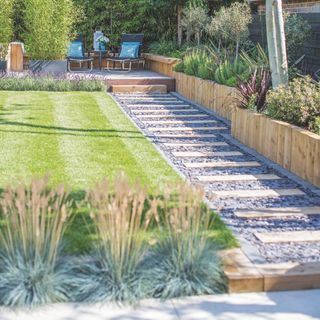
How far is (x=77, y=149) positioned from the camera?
7.26m

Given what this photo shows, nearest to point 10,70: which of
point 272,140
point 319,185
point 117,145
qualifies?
point 117,145

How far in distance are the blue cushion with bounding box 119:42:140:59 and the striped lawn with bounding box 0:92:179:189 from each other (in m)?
5.69

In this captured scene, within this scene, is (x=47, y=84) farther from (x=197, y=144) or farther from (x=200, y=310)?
(x=200, y=310)

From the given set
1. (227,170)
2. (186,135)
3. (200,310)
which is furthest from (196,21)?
(200,310)

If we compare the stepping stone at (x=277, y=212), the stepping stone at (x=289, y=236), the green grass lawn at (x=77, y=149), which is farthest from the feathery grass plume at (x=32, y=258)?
the stepping stone at (x=277, y=212)

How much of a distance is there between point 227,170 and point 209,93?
14.2ft

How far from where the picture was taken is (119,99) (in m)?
12.0

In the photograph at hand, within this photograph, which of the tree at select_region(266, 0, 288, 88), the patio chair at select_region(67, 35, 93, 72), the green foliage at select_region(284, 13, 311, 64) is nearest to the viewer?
the tree at select_region(266, 0, 288, 88)

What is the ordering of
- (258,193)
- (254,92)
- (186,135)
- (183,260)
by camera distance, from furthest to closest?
(186,135) < (254,92) < (258,193) < (183,260)

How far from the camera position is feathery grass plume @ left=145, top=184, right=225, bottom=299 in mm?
3652

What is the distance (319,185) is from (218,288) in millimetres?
2588

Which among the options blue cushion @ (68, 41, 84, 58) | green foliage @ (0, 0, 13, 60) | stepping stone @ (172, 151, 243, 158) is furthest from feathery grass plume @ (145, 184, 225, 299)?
blue cushion @ (68, 41, 84, 58)

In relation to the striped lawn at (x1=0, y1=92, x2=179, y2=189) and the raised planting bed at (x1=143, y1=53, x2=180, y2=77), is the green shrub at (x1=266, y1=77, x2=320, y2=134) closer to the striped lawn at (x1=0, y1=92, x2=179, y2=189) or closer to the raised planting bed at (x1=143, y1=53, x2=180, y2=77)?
the striped lawn at (x1=0, y1=92, x2=179, y2=189)

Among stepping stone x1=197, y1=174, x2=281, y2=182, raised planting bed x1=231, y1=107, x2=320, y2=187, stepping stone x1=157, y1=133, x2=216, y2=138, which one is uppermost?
raised planting bed x1=231, y1=107, x2=320, y2=187
